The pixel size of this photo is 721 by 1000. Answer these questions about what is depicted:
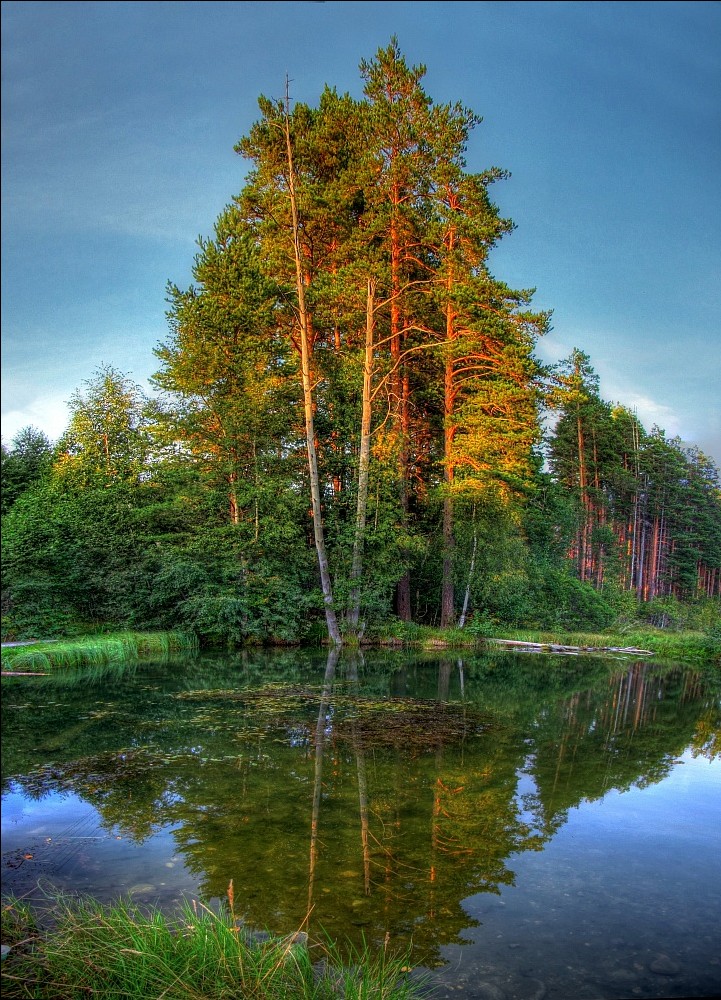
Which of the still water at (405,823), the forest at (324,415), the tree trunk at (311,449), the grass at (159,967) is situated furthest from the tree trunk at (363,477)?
the grass at (159,967)

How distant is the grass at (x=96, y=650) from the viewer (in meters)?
13.4

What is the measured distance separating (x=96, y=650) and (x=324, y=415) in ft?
38.0

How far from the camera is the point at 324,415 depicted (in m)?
23.7

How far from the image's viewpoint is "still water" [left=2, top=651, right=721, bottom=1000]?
419 centimetres

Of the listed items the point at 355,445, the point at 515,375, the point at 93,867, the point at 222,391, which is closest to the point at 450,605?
the point at 355,445

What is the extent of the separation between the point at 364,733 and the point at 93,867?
5063 millimetres

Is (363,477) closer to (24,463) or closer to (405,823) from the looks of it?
(24,463)

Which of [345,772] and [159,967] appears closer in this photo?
[159,967]

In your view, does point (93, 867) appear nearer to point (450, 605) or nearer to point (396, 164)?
point (450, 605)

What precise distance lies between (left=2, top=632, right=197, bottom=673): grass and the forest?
103cm

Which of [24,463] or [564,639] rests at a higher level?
[24,463]

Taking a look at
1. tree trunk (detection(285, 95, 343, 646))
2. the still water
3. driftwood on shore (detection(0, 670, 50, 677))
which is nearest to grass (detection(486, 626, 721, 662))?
tree trunk (detection(285, 95, 343, 646))

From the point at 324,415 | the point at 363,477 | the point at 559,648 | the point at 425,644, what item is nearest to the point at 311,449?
the point at 363,477

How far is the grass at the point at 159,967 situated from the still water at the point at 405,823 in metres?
0.76
